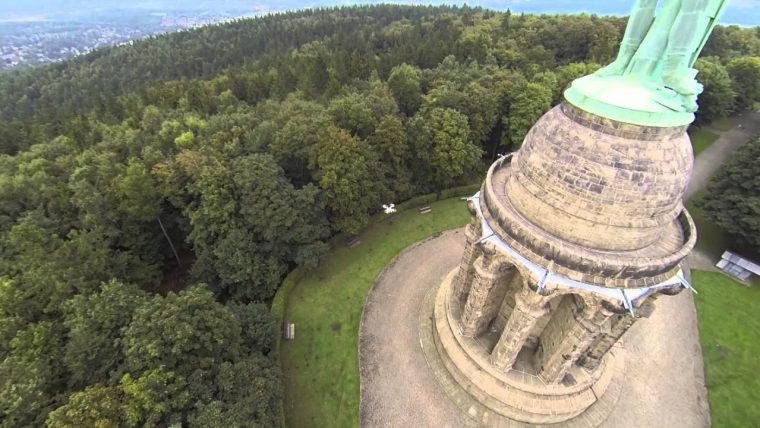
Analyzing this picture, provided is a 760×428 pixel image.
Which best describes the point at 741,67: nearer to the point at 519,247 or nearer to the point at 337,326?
the point at 519,247

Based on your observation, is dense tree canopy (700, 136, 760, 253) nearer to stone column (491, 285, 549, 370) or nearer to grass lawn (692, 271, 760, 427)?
grass lawn (692, 271, 760, 427)

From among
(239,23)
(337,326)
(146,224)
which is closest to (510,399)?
(337,326)

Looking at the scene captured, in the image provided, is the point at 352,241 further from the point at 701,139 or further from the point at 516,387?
the point at 701,139

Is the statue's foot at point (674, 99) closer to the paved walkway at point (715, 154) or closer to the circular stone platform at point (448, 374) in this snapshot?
the circular stone platform at point (448, 374)

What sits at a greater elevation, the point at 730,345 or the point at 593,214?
the point at 593,214

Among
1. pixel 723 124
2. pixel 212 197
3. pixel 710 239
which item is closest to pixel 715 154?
pixel 723 124

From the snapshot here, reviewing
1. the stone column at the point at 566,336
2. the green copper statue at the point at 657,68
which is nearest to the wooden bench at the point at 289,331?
the stone column at the point at 566,336

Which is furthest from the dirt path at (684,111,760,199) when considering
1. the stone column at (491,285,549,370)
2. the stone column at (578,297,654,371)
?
the stone column at (491,285,549,370)
